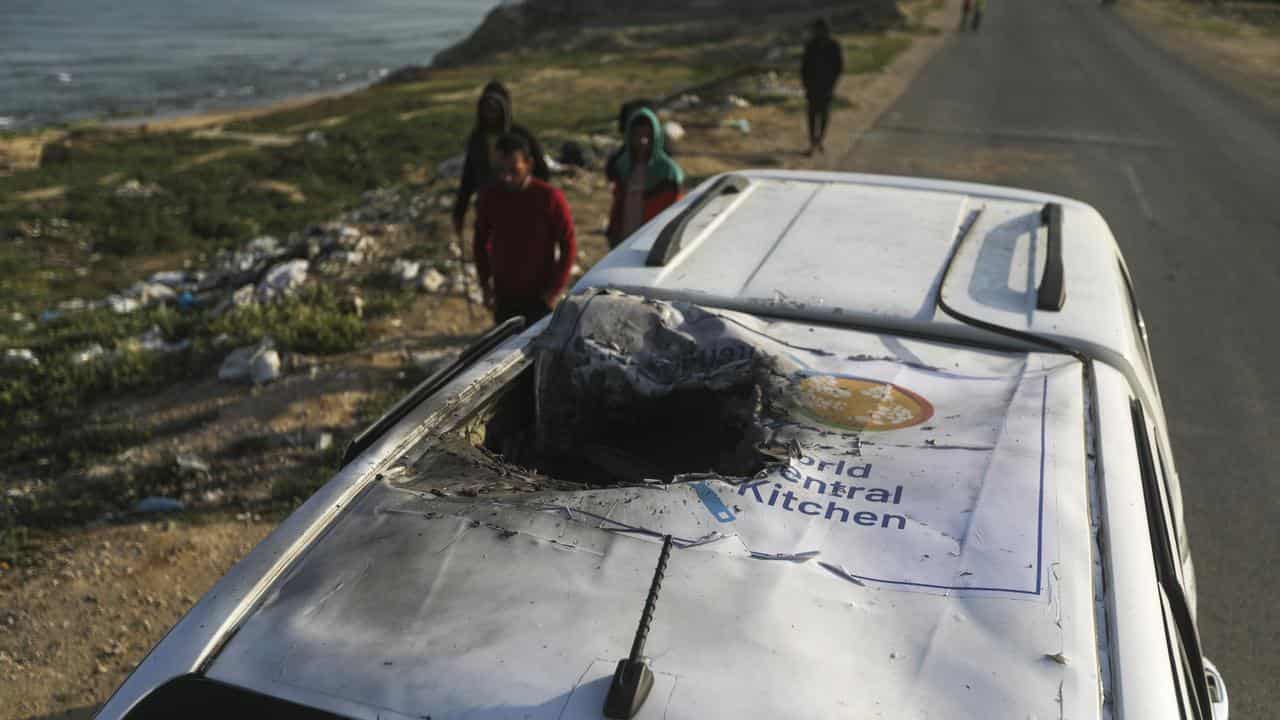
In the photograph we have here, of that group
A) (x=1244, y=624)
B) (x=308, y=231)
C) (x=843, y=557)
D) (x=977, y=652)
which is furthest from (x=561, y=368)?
(x=308, y=231)

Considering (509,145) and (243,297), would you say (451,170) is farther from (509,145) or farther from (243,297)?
(509,145)

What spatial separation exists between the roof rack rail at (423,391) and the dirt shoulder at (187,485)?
2.27 meters

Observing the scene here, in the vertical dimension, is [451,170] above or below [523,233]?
below

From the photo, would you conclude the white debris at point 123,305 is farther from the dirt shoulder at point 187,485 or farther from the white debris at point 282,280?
the dirt shoulder at point 187,485

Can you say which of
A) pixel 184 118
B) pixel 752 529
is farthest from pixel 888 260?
pixel 184 118

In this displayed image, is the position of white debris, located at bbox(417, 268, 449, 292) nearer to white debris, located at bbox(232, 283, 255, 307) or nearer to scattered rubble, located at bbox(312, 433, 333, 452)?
white debris, located at bbox(232, 283, 255, 307)

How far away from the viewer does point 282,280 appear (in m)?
7.86

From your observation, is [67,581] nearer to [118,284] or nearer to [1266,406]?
[1266,406]

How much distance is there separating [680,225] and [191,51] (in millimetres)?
67618

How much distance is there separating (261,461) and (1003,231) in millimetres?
4079

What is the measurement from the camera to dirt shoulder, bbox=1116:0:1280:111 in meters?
18.8

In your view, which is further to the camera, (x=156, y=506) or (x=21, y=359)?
(x=21, y=359)

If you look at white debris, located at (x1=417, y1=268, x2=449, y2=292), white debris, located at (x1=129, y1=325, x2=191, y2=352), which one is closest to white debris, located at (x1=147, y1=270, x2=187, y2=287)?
white debris, located at (x1=129, y1=325, x2=191, y2=352)

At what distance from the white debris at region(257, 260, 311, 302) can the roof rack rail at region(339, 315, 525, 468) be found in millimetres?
5534
